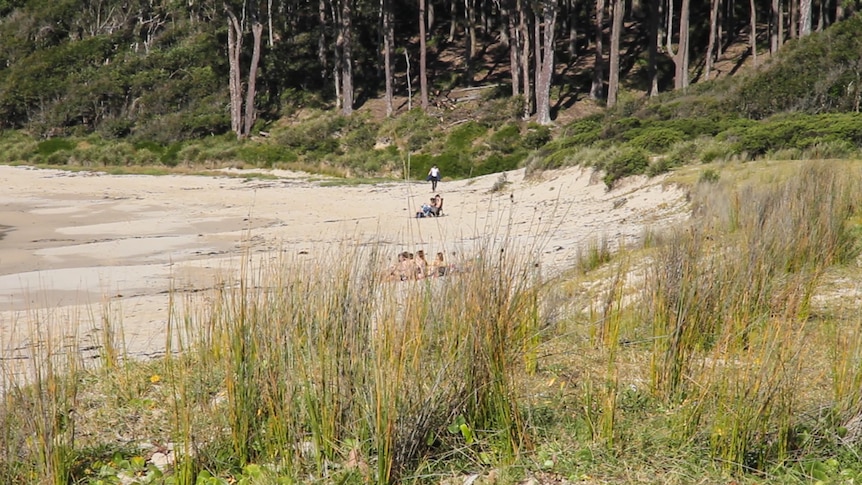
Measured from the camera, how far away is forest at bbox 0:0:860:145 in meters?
38.9

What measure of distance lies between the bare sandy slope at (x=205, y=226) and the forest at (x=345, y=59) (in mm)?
13648

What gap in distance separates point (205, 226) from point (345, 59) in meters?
24.4

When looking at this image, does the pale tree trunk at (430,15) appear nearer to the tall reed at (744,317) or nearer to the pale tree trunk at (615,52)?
the pale tree trunk at (615,52)

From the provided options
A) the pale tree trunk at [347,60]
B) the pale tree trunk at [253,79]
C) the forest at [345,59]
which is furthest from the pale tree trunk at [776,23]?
the pale tree trunk at [253,79]

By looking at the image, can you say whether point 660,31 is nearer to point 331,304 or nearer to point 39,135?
point 39,135

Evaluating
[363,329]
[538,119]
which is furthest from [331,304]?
[538,119]

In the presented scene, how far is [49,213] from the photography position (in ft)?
68.8

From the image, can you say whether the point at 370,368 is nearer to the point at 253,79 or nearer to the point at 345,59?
the point at 253,79

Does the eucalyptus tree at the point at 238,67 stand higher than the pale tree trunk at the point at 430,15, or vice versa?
the pale tree trunk at the point at 430,15

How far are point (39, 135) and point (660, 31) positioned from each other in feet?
106

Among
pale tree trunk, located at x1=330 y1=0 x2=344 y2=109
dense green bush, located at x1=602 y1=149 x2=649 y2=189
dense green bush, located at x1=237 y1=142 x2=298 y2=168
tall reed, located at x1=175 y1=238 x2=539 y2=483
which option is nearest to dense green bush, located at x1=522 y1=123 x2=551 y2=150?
dense green bush, located at x1=237 y1=142 x2=298 y2=168

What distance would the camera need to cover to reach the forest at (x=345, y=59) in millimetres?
38875

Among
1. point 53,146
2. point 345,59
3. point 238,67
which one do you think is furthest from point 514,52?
point 53,146

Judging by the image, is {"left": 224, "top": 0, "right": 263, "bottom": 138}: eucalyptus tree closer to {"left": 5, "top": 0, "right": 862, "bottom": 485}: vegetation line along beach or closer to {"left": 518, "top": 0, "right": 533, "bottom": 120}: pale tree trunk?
{"left": 5, "top": 0, "right": 862, "bottom": 485}: vegetation line along beach
